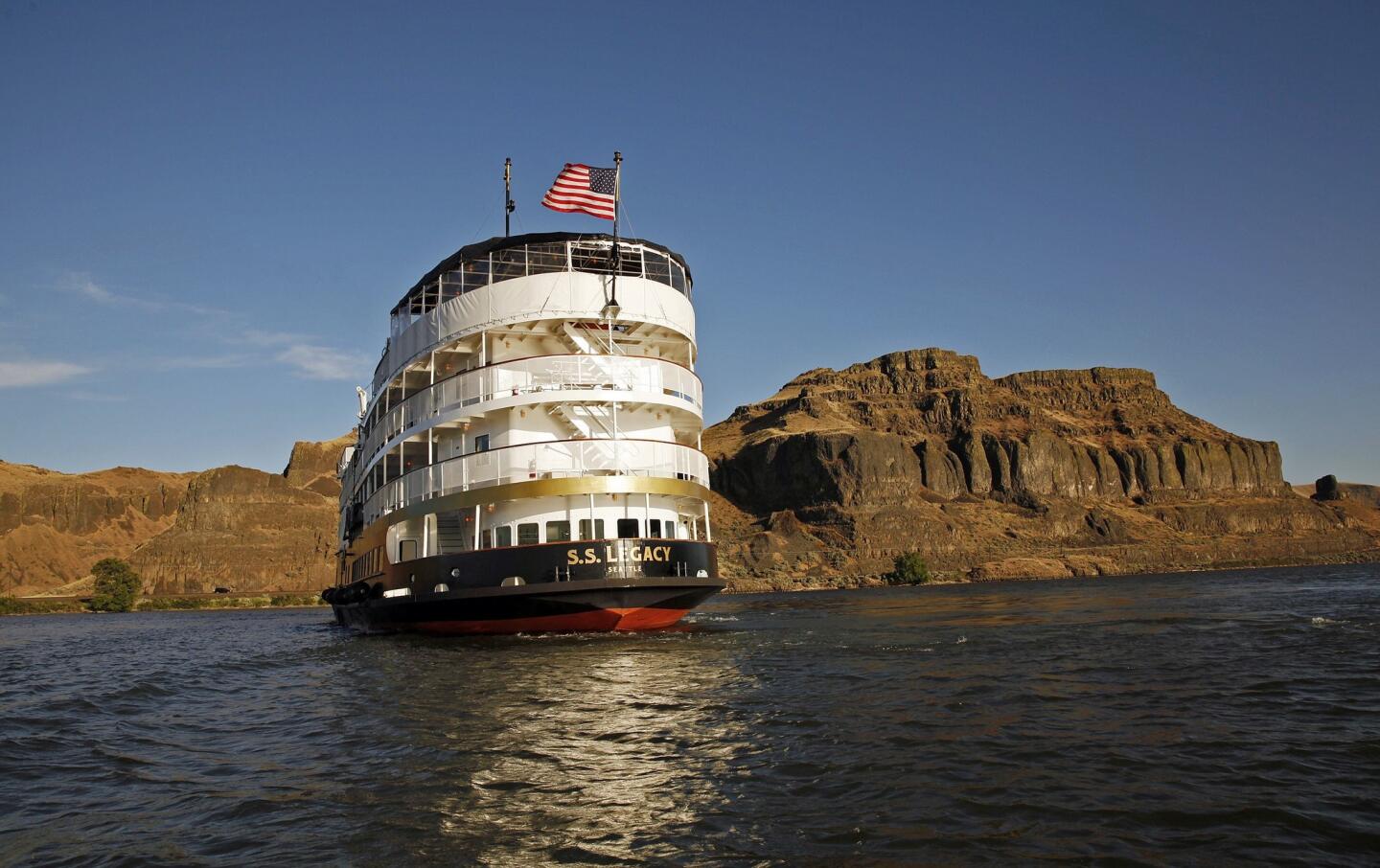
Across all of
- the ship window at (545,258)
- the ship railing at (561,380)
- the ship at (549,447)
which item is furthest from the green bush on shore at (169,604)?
the ship window at (545,258)

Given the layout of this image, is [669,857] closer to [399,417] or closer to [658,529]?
[658,529]

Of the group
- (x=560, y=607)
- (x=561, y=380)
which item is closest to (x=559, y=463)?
(x=561, y=380)

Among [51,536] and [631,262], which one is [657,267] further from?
[51,536]

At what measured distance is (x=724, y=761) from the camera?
30.9ft

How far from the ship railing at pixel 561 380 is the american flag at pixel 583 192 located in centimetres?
457

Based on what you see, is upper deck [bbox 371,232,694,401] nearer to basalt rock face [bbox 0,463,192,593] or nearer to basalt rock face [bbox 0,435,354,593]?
basalt rock face [bbox 0,435,354,593]

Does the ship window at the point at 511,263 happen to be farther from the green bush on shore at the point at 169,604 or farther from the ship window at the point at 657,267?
the green bush on shore at the point at 169,604

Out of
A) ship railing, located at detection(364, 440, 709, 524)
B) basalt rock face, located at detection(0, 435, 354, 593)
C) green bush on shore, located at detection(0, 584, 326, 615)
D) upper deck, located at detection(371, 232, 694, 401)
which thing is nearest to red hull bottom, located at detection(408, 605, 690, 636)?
ship railing, located at detection(364, 440, 709, 524)

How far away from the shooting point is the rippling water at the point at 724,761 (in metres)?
6.82

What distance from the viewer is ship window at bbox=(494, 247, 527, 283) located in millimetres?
28188

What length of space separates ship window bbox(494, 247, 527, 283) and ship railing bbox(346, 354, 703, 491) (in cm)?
368

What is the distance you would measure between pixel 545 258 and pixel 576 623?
11448mm

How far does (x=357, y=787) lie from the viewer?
886cm

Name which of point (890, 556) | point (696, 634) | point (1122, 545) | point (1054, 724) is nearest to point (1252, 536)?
point (1122, 545)
